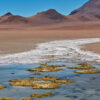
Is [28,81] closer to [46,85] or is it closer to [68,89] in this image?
[46,85]

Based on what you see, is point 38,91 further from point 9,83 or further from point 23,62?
point 23,62

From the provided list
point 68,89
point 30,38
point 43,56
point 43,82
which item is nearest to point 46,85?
point 43,82

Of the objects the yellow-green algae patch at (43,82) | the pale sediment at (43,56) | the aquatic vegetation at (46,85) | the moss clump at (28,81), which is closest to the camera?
the aquatic vegetation at (46,85)

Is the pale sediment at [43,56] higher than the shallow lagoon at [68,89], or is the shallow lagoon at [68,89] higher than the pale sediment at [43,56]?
the pale sediment at [43,56]

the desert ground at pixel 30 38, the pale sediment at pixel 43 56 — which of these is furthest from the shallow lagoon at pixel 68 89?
the desert ground at pixel 30 38

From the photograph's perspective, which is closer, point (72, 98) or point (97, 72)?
point (72, 98)

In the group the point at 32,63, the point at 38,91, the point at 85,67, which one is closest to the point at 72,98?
the point at 38,91

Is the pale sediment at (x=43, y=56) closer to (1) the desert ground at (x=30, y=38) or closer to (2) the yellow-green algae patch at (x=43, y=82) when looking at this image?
(1) the desert ground at (x=30, y=38)

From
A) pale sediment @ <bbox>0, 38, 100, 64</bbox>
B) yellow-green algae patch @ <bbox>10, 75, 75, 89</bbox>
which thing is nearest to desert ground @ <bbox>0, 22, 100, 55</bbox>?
pale sediment @ <bbox>0, 38, 100, 64</bbox>

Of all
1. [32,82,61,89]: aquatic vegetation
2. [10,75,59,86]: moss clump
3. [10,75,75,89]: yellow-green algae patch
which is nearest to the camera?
[32,82,61,89]: aquatic vegetation

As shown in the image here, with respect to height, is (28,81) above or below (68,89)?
above

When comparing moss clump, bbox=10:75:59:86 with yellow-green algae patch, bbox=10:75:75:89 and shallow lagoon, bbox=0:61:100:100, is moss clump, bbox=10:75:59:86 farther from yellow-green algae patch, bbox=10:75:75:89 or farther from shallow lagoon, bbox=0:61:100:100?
shallow lagoon, bbox=0:61:100:100
